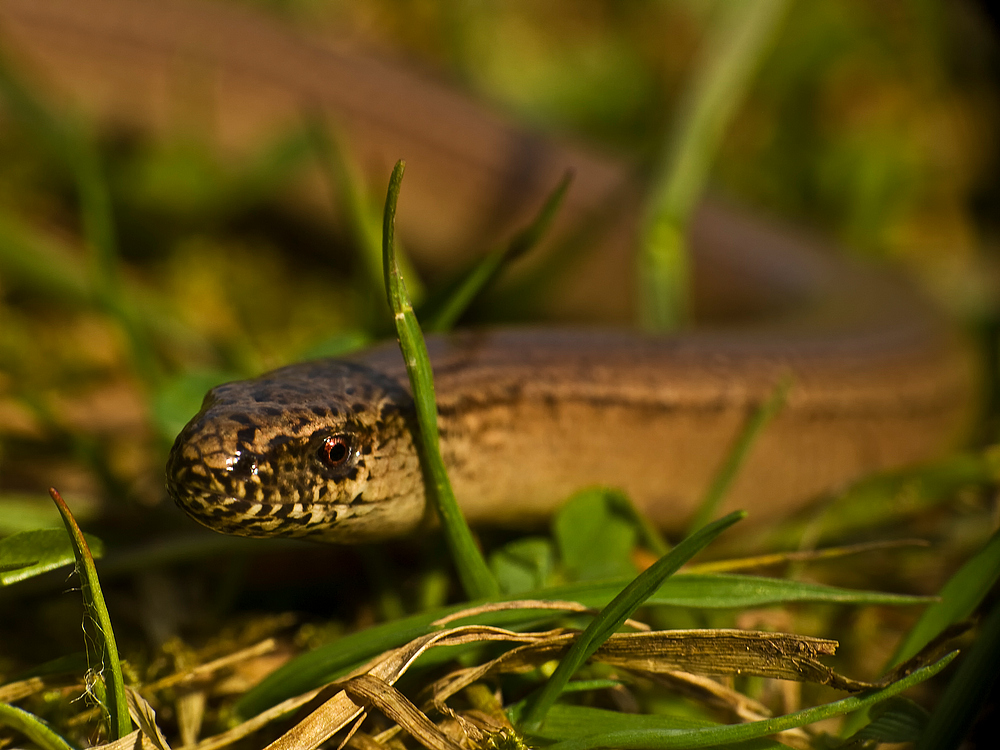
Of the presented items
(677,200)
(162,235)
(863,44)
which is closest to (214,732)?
(677,200)

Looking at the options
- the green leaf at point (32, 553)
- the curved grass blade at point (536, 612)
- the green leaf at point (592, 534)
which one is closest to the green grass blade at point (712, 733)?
the curved grass blade at point (536, 612)

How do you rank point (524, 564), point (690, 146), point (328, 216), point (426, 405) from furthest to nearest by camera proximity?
1. point (328, 216)
2. point (690, 146)
3. point (524, 564)
4. point (426, 405)

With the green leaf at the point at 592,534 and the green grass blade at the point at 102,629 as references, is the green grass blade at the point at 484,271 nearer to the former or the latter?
the green leaf at the point at 592,534

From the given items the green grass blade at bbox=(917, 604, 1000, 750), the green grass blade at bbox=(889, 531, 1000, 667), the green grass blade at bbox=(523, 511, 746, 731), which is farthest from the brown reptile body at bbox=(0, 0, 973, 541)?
the green grass blade at bbox=(917, 604, 1000, 750)

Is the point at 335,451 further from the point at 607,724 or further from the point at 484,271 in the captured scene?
the point at 607,724

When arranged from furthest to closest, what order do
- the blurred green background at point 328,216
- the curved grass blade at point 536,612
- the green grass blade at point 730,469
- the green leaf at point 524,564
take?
the blurred green background at point 328,216 < the green grass blade at point 730,469 < the green leaf at point 524,564 < the curved grass blade at point 536,612

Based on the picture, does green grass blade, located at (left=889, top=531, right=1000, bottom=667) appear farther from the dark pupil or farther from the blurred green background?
the dark pupil

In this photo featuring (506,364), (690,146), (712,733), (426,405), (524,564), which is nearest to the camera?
(712,733)

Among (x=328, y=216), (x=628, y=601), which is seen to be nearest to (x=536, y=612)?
(x=628, y=601)
